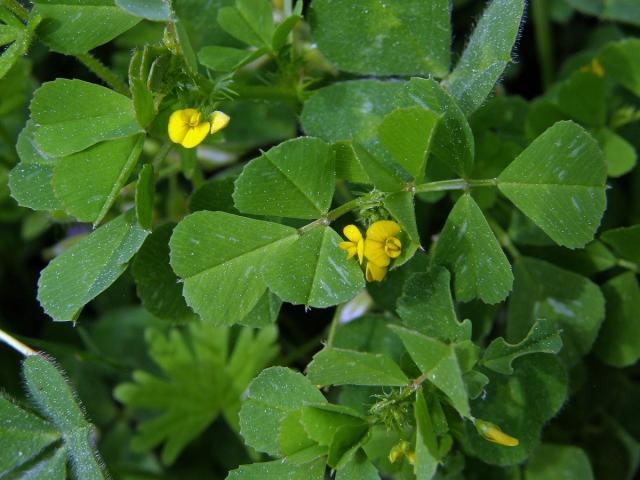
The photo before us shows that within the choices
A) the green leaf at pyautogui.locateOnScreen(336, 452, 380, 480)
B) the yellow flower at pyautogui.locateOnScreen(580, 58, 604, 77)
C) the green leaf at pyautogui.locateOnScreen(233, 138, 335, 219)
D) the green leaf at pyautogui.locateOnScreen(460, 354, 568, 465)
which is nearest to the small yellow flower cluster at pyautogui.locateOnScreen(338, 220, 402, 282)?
the green leaf at pyautogui.locateOnScreen(233, 138, 335, 219)

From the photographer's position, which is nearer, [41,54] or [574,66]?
[574,66]

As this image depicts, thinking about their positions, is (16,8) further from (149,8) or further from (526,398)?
(526,398)

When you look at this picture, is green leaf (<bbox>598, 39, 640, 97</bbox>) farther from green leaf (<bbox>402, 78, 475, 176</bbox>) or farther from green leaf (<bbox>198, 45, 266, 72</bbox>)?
green leaf (<bbox>198, 45, 266, 72</bbox>)

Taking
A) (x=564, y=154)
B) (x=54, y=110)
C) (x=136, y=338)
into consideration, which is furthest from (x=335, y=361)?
(x=136, y=338)

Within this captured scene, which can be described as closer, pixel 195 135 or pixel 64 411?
pixel 195 135

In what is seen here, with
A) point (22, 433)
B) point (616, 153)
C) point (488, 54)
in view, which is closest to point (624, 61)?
point (616, 153)

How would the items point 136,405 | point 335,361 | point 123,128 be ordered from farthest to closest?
point 136,405, point 123,128, point 335,361

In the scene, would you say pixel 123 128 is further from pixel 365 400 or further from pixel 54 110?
pixel 365 400
